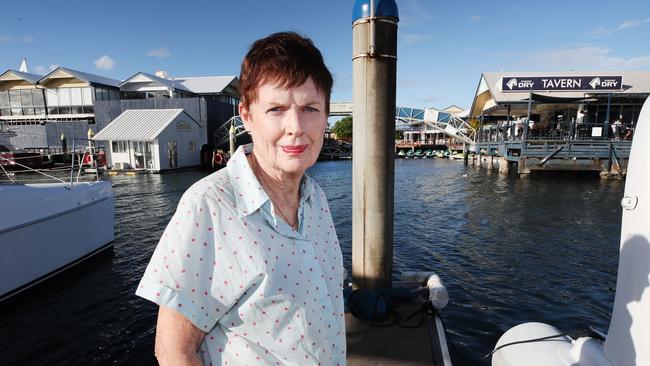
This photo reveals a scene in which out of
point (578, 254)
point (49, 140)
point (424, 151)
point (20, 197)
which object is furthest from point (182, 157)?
point (424, 151)

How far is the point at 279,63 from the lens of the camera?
130 centimetres

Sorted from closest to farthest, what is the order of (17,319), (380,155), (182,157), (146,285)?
(146,285)
(380,155)
(17,319)
(182,157)

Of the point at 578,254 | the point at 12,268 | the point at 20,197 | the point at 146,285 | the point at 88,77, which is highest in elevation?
the point at 88,77

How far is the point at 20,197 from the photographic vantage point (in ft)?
21.2

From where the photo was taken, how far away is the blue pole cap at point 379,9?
4012 mm

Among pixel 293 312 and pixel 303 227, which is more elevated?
pixel 303 227

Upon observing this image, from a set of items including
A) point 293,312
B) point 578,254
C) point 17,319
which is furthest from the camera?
point 578,254

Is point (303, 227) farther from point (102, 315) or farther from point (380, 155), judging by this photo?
point (102, 315)

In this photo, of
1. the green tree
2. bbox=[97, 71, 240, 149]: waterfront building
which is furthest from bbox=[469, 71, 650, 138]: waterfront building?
the green tree

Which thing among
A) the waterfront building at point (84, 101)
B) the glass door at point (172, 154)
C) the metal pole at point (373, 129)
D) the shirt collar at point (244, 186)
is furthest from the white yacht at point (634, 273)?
the waterfront building at point (84, 101)

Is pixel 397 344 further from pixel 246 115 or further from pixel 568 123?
pixel 568 123

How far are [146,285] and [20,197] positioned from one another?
7.28 m

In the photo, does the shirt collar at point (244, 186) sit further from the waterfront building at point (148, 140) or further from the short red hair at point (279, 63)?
the waterfront building at point (148, 140)

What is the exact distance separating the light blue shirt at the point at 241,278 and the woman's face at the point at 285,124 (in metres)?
0.12
